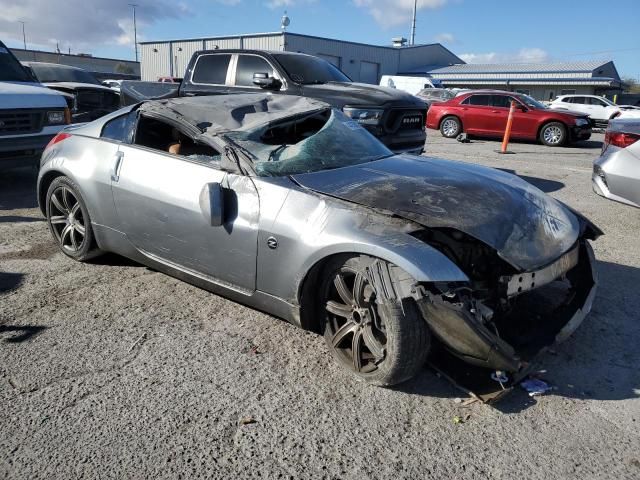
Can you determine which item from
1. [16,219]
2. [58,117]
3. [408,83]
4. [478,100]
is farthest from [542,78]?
[16,219]

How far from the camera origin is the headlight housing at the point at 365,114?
6.90m

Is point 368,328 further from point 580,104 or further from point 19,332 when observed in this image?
point 580,104

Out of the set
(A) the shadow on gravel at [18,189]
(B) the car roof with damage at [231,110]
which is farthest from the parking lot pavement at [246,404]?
(A) the shadow on gravel at [18,189]

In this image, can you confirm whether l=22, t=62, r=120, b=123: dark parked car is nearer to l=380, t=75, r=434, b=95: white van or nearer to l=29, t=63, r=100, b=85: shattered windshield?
l=29, t=63, r=100, b=85: shattered windshield

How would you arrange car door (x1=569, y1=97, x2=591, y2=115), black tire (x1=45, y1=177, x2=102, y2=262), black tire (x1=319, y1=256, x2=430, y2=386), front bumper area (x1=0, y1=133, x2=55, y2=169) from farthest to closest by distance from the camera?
car door (x1=569, y1=97, x2=591, y2=115)
front bumper area (x1=0, y1=133, x2=55, y2=169)
black tire (x1=45, y1=177, x2=102, y2=262)
black tire (x1=319, y1=256, x2=430, y2=386)

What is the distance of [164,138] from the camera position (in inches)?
156

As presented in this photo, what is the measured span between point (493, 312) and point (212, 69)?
700cm

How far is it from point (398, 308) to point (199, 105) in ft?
7.51

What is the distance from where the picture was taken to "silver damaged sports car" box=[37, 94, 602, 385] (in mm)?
2553

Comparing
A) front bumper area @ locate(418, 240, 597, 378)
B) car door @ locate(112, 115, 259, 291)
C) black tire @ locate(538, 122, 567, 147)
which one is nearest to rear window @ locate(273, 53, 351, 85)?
car door @ locate(112, 115, 259, 291)

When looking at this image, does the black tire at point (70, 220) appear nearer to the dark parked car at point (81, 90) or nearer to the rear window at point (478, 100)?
the dark parked car at point (81, 90)

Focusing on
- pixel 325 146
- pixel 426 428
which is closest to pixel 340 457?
pixel 426 428

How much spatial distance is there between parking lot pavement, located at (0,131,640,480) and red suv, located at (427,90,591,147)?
1182 centimetres

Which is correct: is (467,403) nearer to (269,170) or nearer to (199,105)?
(269,170)
